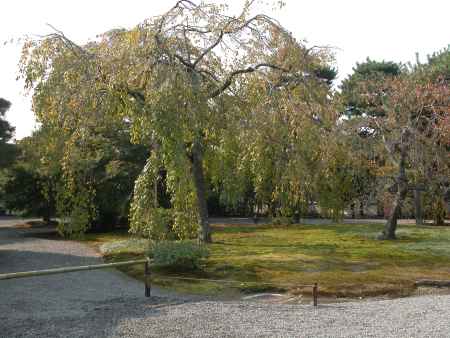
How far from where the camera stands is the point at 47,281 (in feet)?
36.6

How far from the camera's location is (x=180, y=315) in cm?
764

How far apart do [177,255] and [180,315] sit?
13.6ft

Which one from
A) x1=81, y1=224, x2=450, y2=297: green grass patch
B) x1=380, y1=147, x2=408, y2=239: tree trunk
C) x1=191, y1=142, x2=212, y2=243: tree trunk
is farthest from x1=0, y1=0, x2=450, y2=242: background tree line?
x1=380, y1=147, x2=408, y2=239: tree trunk

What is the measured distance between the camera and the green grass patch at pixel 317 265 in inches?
422

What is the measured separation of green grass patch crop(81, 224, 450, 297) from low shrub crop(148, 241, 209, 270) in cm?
21

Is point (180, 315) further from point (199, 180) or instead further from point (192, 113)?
point (199, 180)

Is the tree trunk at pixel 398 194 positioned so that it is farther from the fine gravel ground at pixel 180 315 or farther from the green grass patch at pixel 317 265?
the fine gravel ground at pixel 180 315

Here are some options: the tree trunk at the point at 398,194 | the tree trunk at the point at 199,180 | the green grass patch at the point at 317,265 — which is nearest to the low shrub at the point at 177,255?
the green grass patch at the point at 317,265

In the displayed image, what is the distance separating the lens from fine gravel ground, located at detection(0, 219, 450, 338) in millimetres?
6781

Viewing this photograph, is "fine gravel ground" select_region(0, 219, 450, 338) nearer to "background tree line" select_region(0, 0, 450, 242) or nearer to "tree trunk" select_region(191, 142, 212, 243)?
"background tree line" select_region(0, 0, 450, 242)

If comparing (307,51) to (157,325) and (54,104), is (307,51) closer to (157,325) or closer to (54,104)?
(54,104)

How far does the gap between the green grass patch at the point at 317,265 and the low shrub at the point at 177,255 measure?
0.21 m

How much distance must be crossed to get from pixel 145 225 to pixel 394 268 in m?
5.91

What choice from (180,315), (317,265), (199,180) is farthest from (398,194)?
(180,315)
